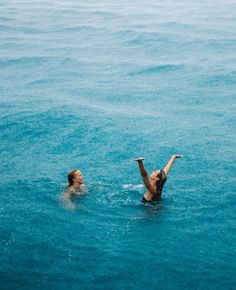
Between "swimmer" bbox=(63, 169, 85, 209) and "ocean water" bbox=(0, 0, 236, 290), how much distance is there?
0.58ft

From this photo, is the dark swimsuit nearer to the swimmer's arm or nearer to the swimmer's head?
the swimmer's arm

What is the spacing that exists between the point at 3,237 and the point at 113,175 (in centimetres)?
396

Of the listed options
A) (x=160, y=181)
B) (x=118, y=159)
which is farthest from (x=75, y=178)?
(x=118, y=159)

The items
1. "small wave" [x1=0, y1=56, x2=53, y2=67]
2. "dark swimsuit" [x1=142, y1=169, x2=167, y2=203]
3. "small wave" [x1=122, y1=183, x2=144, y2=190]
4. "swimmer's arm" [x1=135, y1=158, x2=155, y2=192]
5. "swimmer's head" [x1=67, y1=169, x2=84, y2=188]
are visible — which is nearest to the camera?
"swimmer's arm" [x1=135, y1=158, x2=155, y2=192]

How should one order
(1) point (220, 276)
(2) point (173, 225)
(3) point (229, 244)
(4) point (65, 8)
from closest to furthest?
(1) point (220, 276), (3) point (229, 244), (2) point (173, 225), (4) point (65, 8)

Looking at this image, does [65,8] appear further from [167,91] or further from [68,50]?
[167,91]

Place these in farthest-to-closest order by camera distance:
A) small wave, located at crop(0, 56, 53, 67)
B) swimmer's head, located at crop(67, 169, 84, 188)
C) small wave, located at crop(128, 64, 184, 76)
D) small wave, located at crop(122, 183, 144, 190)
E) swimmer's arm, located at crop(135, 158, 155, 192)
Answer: small wave, located at crop(0, 56, 53, 67), small wave, located at crop(128, 64, 184, 76), small wave, located at crop(122, 183, 144, 190), swimmer's head, located at crop(67, 169, 84, 188), swimmer's arm, located at crop(135, 158, 155, 192)

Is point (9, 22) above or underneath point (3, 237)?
above

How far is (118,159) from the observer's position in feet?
41.7

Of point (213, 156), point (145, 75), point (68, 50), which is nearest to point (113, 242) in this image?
point (213, 156)

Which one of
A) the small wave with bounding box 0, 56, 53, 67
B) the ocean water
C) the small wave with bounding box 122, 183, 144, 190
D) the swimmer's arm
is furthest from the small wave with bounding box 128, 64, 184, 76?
the swimmer's arm

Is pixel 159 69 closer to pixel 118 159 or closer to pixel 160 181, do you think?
pixel 118 159

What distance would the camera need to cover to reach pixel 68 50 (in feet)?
90.7

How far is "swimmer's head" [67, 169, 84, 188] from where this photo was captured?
9.57m
